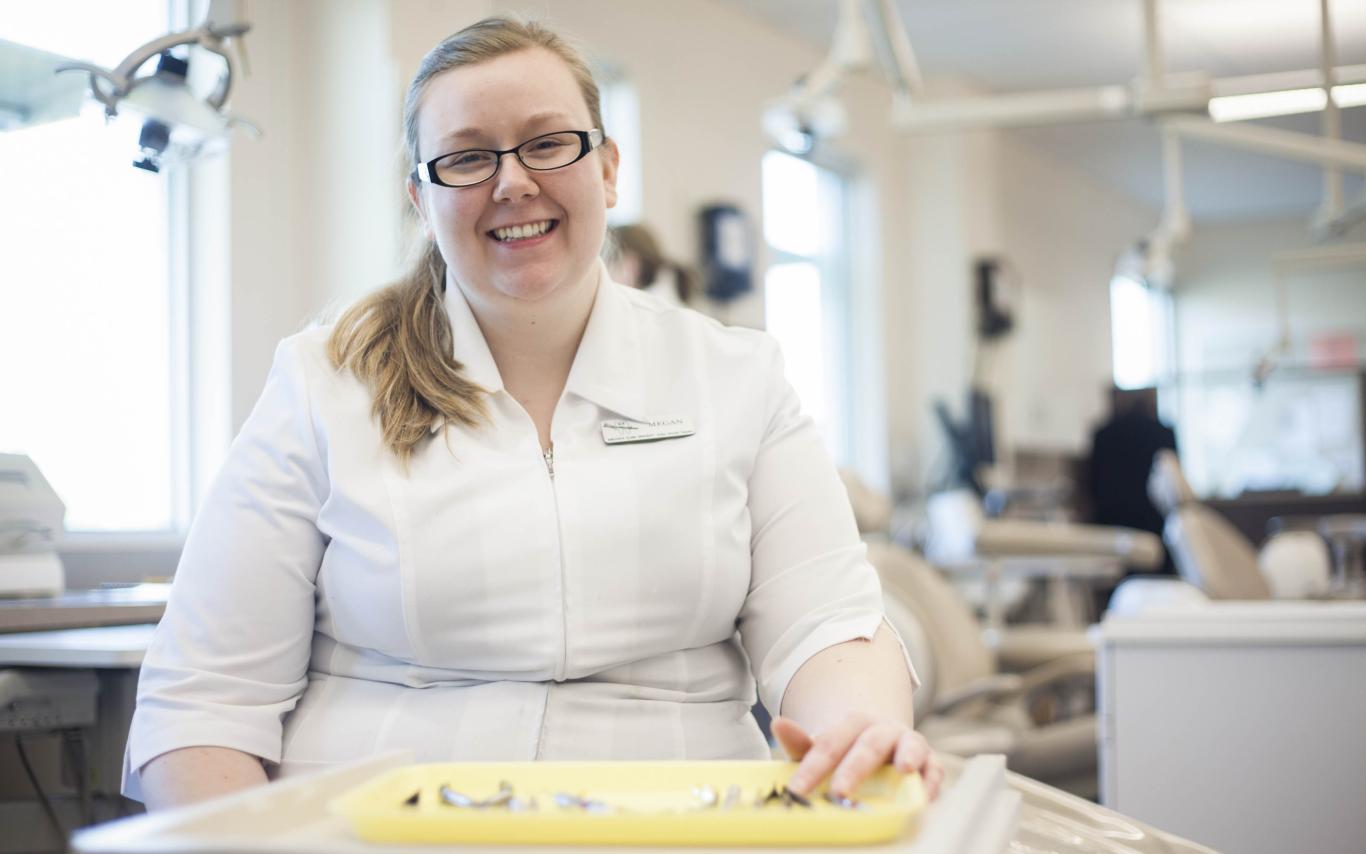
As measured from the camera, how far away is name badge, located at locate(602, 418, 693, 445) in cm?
123

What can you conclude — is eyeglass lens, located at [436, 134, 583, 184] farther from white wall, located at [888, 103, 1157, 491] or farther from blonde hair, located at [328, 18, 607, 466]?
white wall, located at [888, 103, 1157, 491]

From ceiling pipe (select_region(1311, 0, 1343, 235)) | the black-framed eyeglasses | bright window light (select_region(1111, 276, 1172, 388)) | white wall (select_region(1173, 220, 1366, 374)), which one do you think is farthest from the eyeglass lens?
white wall (select_region(1173, 220, 1366, 374))

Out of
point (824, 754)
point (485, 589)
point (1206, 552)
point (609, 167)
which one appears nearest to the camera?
point (824, 754)

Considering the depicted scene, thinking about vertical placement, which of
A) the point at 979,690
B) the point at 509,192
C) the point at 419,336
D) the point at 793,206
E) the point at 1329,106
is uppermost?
the point at 793,206

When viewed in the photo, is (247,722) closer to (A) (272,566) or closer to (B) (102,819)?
(A) (272,566)

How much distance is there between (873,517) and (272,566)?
2014 mm

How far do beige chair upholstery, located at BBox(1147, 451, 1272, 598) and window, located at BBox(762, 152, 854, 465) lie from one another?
7.88ft

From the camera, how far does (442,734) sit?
1144mm

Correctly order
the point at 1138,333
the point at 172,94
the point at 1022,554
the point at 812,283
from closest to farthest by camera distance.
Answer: the point at 172,94 → the point at 1022,554 → the point at 812,283 → the point at 1138,333

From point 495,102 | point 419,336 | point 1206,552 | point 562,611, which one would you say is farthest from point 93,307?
point 1206,552

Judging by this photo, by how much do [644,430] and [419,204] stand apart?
14.0 inches

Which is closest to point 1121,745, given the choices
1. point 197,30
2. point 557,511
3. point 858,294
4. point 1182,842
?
point 1182,842

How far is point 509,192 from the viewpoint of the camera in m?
1.20

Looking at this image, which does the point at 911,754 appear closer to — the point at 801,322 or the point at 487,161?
the point at 487,161
